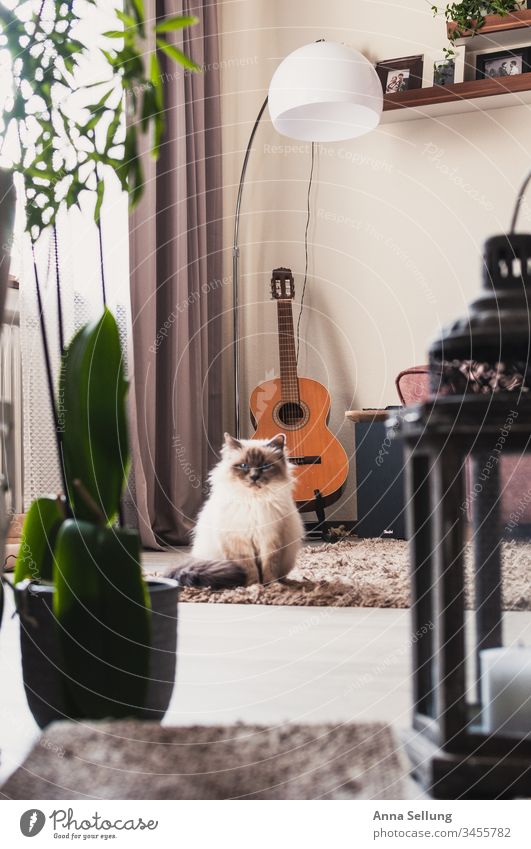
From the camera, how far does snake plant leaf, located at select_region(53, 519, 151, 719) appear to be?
554 millimetres

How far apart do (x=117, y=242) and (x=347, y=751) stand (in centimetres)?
170

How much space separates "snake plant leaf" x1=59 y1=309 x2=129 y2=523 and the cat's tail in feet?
3.22

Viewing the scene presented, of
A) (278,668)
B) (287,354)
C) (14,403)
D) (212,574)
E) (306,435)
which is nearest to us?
(278,668)

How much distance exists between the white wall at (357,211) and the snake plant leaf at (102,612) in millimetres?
2204

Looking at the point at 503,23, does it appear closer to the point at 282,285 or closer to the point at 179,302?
the point at 282,285

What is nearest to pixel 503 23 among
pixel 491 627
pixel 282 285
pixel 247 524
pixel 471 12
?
pixel 471 12

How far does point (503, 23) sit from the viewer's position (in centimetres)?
259

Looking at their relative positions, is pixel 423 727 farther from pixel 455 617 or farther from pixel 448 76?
pixel 448 76

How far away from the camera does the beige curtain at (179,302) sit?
7.59 feet

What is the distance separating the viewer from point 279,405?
8.12 feet

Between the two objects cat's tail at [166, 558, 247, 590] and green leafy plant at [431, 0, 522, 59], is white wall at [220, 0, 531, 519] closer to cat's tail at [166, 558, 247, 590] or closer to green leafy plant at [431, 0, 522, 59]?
green leafy plant at [431, 0, 522, 59]

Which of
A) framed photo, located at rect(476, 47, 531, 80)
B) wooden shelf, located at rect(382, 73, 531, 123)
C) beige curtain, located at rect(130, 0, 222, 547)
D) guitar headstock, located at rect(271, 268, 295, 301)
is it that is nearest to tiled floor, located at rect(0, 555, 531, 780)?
beige curtain, located at rect(130, 0, 222, 547)

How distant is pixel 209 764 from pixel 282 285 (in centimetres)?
223
